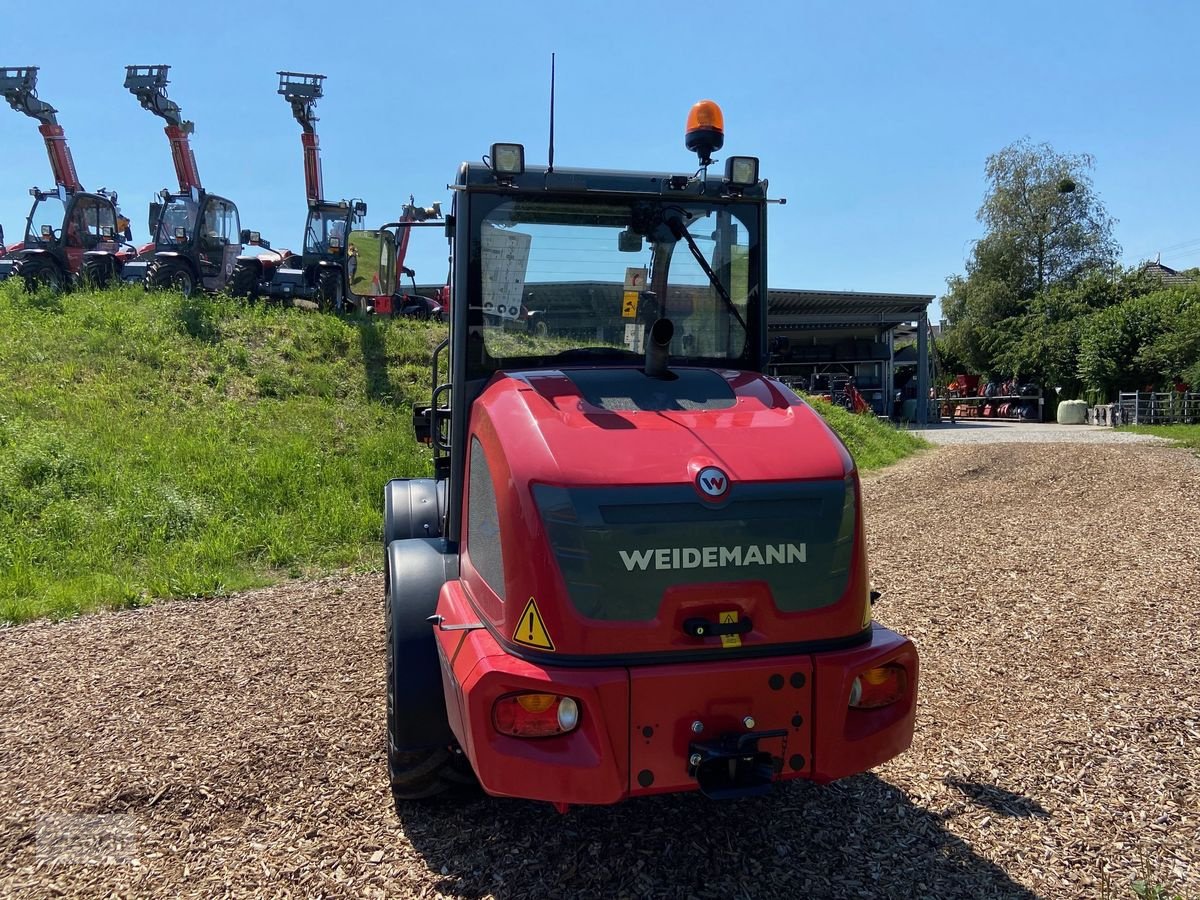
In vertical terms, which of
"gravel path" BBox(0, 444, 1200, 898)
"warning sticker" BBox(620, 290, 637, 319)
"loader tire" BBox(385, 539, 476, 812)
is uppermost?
"warning sticker" BBox(620, 290, 637, 319)

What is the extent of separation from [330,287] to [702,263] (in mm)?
16068

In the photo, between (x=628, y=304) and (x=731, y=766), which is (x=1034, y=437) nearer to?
(x=628, y=304)

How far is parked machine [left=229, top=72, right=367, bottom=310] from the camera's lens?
60.4ft

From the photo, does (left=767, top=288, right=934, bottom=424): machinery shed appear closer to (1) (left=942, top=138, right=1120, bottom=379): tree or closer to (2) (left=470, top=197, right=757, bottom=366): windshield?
(1) (left=942, top=138, right=1120, bottom=379): tree

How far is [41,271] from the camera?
17797 mm

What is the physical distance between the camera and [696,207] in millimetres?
3721

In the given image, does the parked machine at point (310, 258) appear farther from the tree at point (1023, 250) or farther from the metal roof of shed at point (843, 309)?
the tree at point (1023, 250)

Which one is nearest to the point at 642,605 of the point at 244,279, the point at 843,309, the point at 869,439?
the point at 869,439

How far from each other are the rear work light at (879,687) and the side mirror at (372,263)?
2582 millimetres

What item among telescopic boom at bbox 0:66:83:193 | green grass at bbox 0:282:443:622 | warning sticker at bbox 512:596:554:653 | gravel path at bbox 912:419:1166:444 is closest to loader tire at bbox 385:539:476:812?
warning sticker at bbox 512:596:554:653

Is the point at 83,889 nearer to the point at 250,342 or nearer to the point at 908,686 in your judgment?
the point at 908,686

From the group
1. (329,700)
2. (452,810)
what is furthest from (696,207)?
(329,700)

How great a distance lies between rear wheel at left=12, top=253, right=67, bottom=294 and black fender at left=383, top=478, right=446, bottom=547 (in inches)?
607

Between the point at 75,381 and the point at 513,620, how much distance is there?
11.7m
